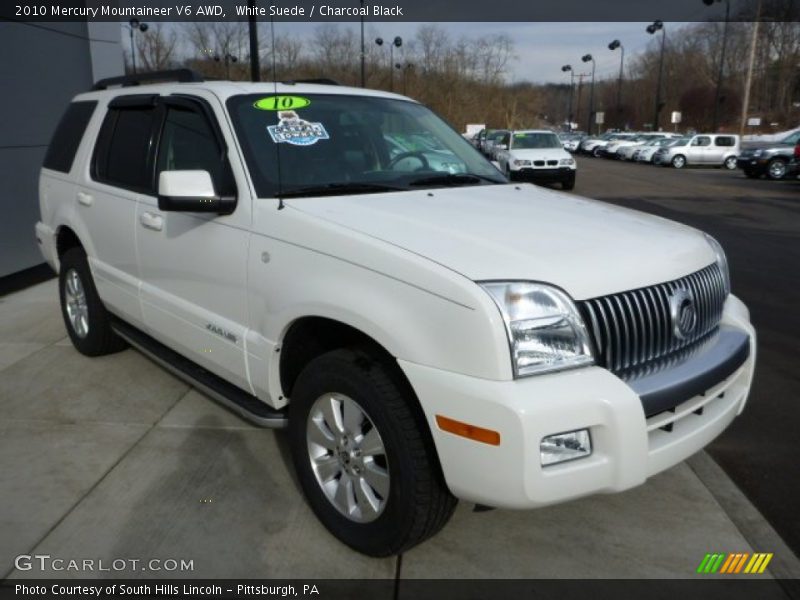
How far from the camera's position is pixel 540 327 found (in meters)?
2.34

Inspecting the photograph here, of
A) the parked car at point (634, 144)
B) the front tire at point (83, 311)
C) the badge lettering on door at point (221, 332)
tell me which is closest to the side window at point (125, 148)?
the front tire at point (83, 311)

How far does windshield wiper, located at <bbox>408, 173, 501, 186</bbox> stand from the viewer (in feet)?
11.8

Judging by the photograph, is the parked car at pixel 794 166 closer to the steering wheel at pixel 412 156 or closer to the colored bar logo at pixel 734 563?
the steering wheel at pixel 412 156

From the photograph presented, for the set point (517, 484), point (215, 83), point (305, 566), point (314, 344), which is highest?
point (215, 83)

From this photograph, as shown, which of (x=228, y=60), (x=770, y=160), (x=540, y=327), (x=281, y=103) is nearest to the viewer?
(x=540, y=327)

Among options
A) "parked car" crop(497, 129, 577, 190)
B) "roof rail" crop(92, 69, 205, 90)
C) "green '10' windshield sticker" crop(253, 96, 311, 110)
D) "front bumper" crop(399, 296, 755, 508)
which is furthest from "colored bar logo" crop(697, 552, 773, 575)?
"parked car" crop(497, 129, 577, 190)

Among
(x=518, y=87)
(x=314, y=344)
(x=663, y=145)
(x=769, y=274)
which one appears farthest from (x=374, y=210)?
(x=518, y=87)

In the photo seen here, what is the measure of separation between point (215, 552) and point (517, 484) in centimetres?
140

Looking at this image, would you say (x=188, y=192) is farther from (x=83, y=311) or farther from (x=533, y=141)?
(x=533, y=141)

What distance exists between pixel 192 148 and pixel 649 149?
37.7m

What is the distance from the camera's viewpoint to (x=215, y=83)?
386 cm

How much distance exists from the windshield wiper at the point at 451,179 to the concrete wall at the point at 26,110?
20.8ft

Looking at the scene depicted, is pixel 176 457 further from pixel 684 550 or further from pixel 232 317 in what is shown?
pixel 684 550

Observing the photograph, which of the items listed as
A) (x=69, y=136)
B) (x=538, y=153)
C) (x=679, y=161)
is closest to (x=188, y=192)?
(x=69, y=136)
